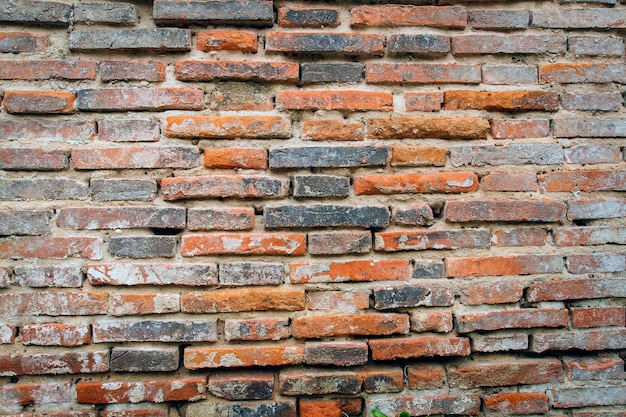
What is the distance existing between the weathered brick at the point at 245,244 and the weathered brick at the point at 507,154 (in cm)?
67

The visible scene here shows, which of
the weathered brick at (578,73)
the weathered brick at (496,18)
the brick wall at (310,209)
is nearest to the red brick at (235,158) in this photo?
the brick wall at (310,209)

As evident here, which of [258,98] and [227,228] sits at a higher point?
[258,98]

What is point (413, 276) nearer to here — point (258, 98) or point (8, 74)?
point (258, 98)

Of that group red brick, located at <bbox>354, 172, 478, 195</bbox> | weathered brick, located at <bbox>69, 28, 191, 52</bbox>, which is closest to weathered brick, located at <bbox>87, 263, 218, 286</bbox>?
red brick, located at <bbox>354, 172, 478, 195</bbox>

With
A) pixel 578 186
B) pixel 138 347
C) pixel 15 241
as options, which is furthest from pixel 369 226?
pixel 15 241

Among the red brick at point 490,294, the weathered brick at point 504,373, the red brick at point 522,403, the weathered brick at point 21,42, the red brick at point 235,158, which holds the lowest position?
the red brick at point 522,403

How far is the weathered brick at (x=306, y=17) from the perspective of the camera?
61.9 inches

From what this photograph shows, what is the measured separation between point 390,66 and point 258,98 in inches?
20.0

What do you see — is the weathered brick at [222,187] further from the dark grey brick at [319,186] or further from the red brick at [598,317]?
the red brick at [598,317]

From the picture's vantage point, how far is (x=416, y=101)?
1.59 m

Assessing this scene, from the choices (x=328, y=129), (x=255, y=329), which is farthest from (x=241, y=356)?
(x=328, y=129)

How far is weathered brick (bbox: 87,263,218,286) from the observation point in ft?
4.88

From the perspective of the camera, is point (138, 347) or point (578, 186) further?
point (578, 186)

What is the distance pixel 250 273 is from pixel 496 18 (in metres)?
1.34
